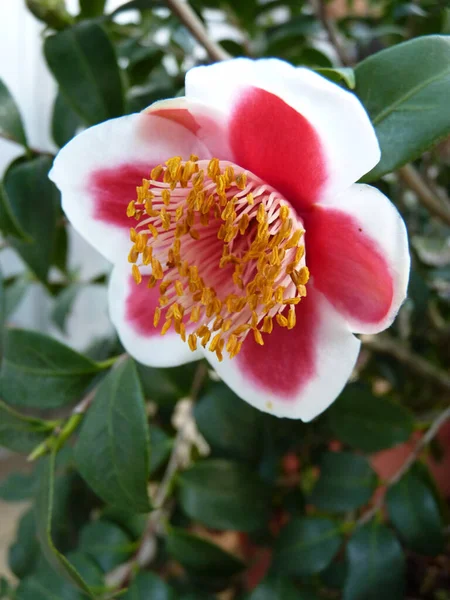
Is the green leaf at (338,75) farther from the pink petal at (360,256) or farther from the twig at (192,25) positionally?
the twig at (192,25)

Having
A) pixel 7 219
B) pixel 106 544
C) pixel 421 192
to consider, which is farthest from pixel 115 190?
pixel 106 544

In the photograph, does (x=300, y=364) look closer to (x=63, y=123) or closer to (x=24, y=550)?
(x=63, y=123)

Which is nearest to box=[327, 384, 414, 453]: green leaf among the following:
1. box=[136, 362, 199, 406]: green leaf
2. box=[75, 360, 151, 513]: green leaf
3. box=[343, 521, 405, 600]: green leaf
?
box=[343, 521, 405, 600]: green leaf

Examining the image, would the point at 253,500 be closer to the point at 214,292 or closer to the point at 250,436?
the point at 250,436

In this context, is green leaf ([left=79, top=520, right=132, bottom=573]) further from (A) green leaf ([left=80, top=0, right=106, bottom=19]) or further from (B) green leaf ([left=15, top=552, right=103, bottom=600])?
(A) green leaf ([left=80, top=0, right=106, bottom=19])

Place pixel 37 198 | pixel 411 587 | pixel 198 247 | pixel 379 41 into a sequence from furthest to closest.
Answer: pixel 411 587 → pixel 379 41 → pixel 37 198 → pixel 198 247

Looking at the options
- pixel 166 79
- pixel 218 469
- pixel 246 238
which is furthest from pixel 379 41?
pixel 218 469
